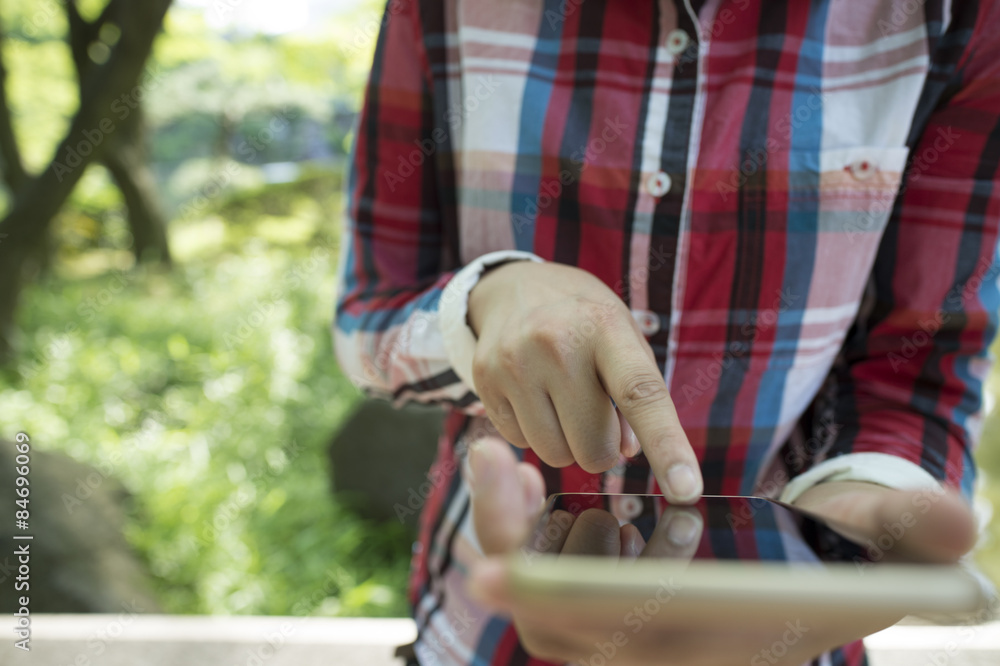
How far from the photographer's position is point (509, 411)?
531mm

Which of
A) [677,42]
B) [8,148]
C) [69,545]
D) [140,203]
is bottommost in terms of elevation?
[69,545]

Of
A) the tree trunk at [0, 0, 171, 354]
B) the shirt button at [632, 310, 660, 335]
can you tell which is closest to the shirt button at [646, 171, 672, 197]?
the shirt button at [632, 310, 660, 335]

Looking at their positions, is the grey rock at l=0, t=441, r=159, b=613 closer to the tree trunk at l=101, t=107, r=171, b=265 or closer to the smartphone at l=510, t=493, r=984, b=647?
the smartphone at l=510, t=493, r=984, b=647

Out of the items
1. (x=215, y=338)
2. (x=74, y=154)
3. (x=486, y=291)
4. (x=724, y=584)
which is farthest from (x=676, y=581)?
(x=74, y=154)

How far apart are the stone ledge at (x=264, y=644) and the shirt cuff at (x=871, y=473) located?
3.51 feet

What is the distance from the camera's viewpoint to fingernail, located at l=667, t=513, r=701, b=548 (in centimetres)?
46

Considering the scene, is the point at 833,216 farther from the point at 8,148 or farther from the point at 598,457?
the point at 8,148

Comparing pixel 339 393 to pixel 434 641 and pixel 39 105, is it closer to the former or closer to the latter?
pixel 434 641

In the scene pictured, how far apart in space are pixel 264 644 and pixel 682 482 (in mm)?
1418

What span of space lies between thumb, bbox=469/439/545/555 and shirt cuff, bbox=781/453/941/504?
38cm

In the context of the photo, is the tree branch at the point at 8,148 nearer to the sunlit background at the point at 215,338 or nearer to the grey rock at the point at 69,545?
the sunlit background at the point at 215,338

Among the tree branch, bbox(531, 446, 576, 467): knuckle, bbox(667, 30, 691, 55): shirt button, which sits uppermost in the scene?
bbox(667, 30, 691, 55): shirt button

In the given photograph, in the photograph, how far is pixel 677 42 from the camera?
2.17 feet

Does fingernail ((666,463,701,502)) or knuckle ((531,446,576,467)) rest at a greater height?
fingernail ((666,463,701,502))
